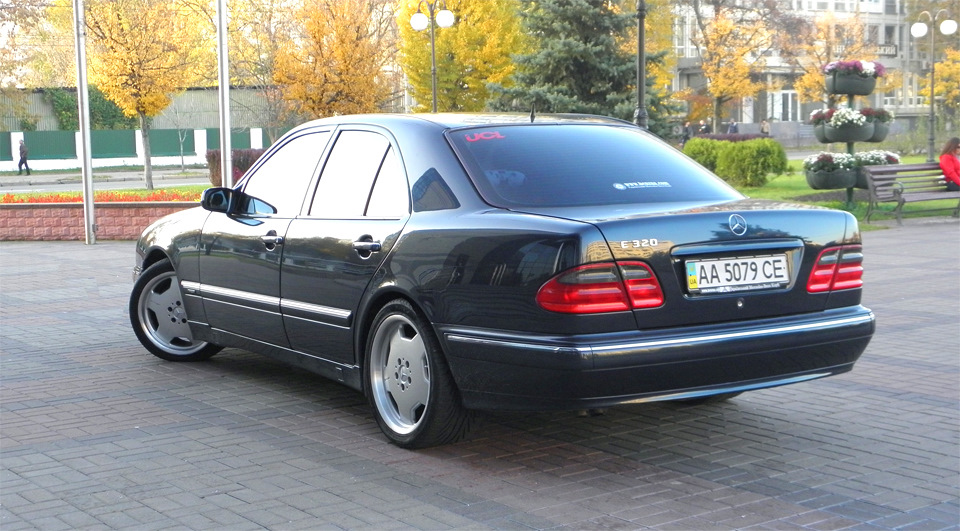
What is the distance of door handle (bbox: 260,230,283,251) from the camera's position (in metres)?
6.54

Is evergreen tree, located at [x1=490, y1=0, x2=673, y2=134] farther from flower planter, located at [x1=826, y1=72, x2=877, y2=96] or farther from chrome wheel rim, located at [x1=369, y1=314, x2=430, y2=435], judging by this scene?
chrome wheel rim, located at [x1=369, y1=314, x2=430, y2=435]

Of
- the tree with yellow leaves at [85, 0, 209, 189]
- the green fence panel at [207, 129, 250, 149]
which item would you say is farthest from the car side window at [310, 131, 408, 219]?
the green fence panel at [207, 129, 250, 149]

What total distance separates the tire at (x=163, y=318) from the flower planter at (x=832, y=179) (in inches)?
643

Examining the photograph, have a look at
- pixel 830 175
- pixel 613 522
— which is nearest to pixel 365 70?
pixel 830 175

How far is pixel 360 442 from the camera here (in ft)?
19.3

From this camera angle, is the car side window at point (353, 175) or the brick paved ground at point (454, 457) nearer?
the brick paved ground at point (454, 457)

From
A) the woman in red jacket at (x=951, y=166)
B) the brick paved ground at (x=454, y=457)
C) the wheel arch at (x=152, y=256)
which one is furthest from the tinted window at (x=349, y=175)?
the woman in red jacket at (x=951, y=166)

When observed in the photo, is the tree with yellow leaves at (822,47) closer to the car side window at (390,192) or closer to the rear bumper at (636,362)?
the car side window at (390,192)

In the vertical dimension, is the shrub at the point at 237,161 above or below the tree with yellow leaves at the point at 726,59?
below

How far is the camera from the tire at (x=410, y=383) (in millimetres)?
5406

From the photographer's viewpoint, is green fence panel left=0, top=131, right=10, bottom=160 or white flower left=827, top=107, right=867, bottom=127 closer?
white flower left=827, top=107, right=867, bottom=127

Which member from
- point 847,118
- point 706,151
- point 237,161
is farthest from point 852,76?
point 237,161

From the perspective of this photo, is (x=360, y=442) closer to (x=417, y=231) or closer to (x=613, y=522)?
(x=417, y=231)

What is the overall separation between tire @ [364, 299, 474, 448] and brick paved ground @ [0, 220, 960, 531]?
0.41 ft
